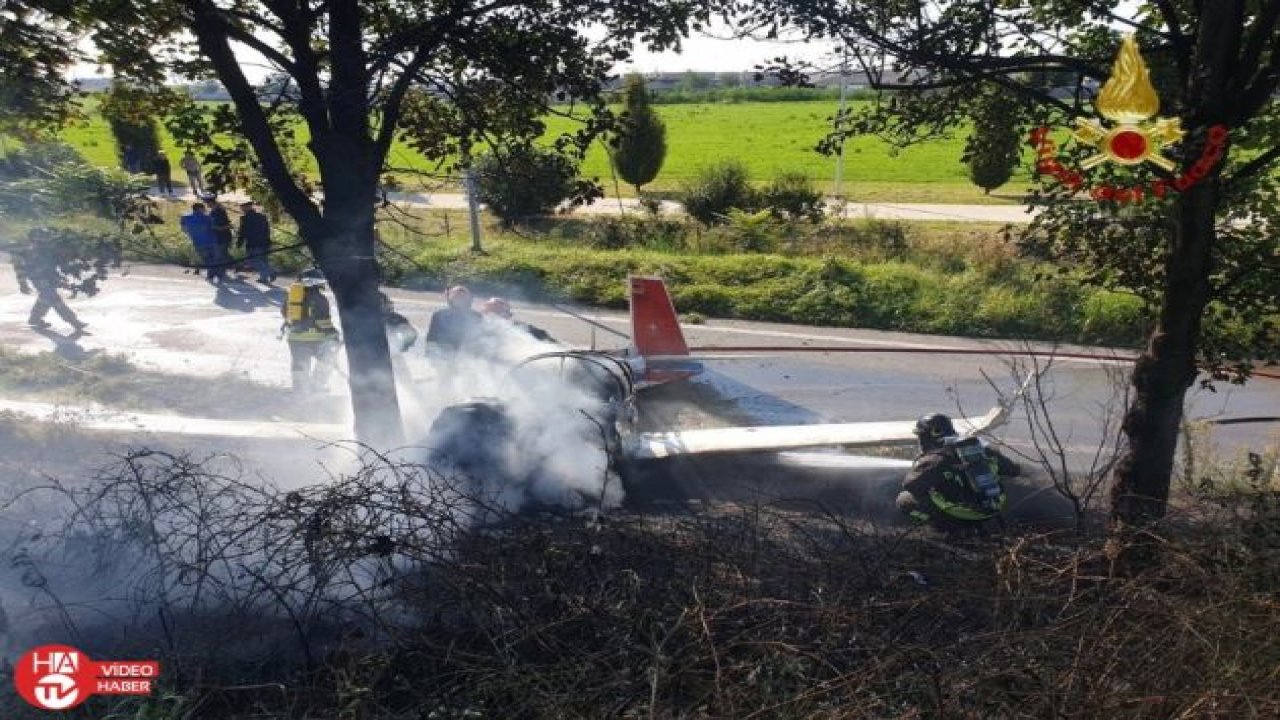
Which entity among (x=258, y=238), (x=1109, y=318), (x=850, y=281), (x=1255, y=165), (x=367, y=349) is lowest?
(x=1109, y=318)

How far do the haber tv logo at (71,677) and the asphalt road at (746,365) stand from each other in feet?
15.3

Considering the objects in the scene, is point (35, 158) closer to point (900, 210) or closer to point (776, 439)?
point (776, 439)

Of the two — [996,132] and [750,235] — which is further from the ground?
[996,132]

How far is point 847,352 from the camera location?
11500mm

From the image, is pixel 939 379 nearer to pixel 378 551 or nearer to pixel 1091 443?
pixel 1091 443

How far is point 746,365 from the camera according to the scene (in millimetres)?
11062

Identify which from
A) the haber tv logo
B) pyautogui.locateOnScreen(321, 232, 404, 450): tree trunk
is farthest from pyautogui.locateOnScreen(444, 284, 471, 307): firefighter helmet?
the haber tv logo


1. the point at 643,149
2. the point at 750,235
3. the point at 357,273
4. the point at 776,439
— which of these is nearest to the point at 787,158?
the point at 643,149

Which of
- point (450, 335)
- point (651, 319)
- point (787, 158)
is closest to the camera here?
point (450, 335)

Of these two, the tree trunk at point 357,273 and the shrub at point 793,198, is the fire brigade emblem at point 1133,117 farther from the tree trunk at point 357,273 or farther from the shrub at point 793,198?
the shrub at point 793,198

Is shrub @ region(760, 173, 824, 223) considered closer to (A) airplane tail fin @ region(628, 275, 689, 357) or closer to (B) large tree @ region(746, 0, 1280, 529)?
(A) airplane tail fin @ region(628, 275, 689, 357)

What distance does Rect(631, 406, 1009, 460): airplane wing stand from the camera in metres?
7.23

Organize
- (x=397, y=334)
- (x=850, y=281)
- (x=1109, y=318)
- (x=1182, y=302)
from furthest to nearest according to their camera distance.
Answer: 1. (x=850, y=281)
2. (x=1109, y=318)
3. (x=397, y=334)
4. (x=1182, y=302)

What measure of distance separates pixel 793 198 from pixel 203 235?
1095cm
